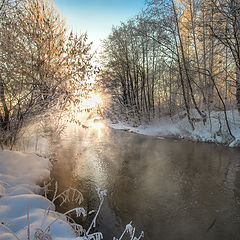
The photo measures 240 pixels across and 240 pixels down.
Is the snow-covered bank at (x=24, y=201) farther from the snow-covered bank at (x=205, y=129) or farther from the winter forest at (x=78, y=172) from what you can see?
the snow-covered bank at (x=205, y=129)

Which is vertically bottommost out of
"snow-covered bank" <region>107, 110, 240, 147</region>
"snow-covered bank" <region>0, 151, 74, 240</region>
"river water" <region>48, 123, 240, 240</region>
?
"river water" <region>48, 123, 240, 240</region>

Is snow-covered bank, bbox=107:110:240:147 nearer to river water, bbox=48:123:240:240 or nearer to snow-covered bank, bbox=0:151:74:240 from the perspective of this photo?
river water, bbox=48:123:240:240

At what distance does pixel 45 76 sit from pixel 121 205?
15.5 feet

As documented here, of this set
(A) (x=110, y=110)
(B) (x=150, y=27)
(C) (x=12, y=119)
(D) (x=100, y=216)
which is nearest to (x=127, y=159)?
(D) (x=100, y=216)

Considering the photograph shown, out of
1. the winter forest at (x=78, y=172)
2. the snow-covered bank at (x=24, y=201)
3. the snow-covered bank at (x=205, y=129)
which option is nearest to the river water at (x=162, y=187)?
the winter forest at (x=78, y=172)

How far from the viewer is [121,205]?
4672mm

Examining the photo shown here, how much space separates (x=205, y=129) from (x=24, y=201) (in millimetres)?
11735

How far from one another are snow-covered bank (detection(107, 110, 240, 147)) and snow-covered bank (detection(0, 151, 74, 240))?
9.85m

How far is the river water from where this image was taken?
12.6 ft

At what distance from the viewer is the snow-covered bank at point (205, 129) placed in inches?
415

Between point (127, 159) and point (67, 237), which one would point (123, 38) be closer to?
point (127, 159)

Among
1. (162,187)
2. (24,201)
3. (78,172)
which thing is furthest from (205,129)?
(24,201)

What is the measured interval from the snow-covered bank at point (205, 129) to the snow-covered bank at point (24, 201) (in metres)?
9.85

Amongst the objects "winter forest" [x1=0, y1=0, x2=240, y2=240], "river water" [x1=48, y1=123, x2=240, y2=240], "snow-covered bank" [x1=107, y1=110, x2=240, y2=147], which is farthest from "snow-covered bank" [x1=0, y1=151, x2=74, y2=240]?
"snow-covered bank" [x1=107, y1=110, x2=240, y2=147]
